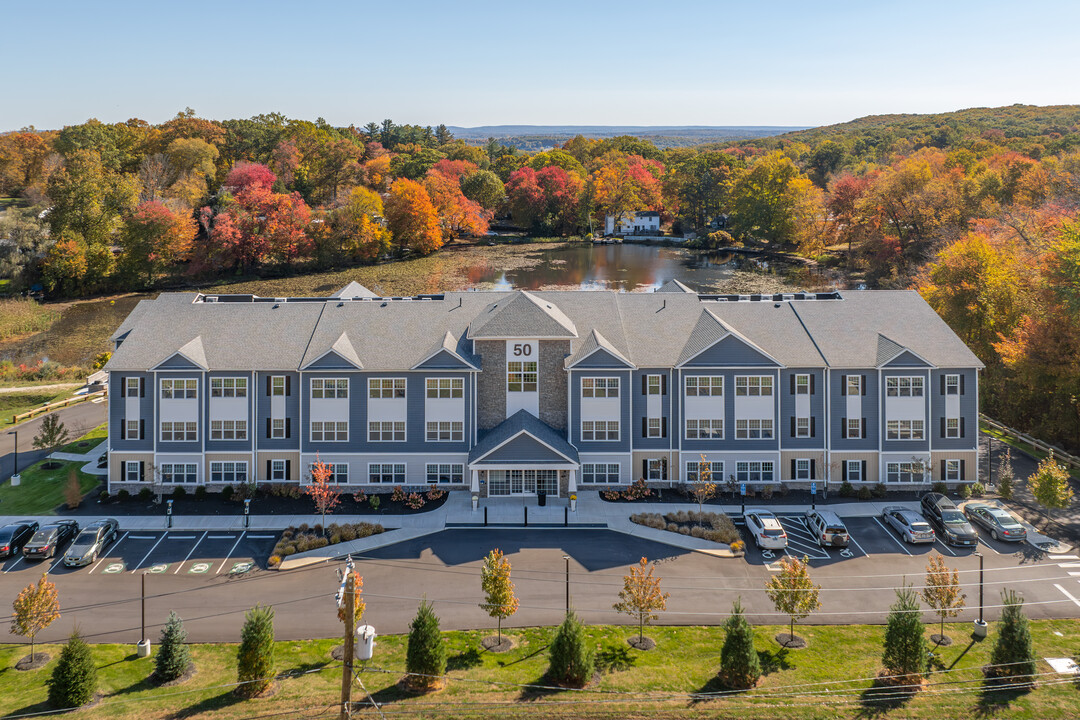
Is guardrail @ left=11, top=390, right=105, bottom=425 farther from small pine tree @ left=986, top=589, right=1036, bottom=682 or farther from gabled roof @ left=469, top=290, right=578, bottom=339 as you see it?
small pine tree @ left=986, top=589, right=1036, bottom=682

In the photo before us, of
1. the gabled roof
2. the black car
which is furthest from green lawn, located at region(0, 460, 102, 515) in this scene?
the gabled roof

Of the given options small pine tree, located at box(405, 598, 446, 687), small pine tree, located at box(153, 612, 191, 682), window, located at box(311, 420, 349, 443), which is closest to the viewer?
small pine tree, located at box(405, 598, 446, 687)

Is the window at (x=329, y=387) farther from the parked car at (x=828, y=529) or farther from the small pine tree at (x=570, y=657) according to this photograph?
the parked car at (x=828, y=529)

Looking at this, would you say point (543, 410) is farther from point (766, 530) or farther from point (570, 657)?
point (570, 657)

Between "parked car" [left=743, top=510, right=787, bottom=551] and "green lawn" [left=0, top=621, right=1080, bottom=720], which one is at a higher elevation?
"parked car" [left=743, top=510, right=787, bottom=551]

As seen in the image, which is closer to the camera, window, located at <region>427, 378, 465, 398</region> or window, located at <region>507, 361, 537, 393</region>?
window, located at <region>427, 378, 465, 398</region>

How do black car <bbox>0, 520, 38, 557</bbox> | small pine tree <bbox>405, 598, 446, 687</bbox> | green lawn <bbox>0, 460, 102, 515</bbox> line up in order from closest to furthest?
small pine tree <bbox>405, 598, 446, 687</bbox>, black car <bbox>0, 520, 38, 557</bbox>, green lawn <bbox>0, 460, 102, 515</bbox>
